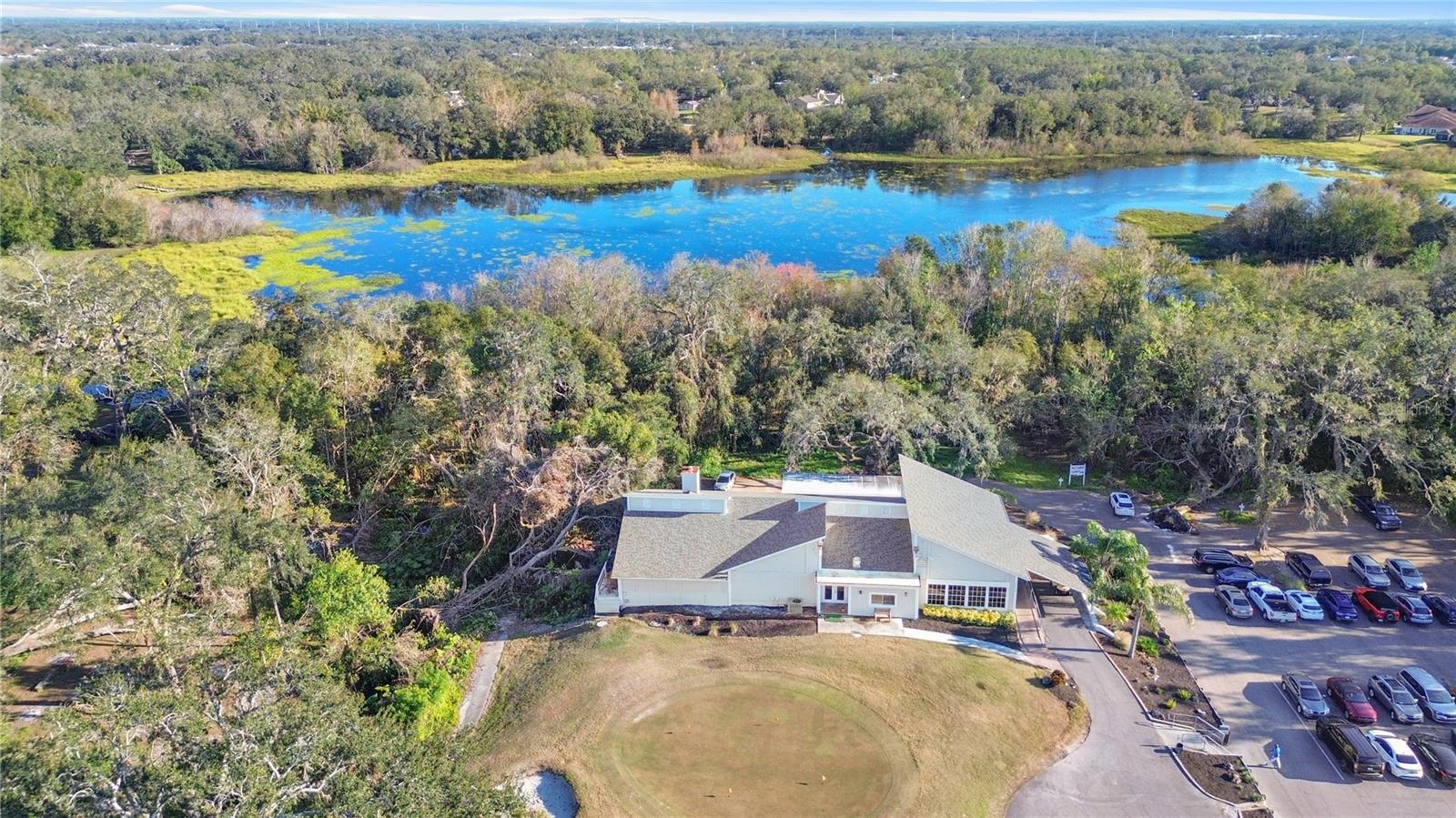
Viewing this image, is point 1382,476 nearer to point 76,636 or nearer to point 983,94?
point 76,636

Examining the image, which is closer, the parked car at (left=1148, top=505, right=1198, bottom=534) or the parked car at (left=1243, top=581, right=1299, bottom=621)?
the parked car at (left=1243, top=581, right=1299, bottom=621)

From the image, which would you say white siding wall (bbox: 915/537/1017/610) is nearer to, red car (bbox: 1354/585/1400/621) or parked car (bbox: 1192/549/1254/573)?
parked car (bbox: 1192/549/1254/573)

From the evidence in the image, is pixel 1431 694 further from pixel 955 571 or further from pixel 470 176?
pixel 470 176

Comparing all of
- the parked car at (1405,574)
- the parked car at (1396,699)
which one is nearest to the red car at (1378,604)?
the parked car at (1405,574)

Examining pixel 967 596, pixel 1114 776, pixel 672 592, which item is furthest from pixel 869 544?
pixel 1114 776

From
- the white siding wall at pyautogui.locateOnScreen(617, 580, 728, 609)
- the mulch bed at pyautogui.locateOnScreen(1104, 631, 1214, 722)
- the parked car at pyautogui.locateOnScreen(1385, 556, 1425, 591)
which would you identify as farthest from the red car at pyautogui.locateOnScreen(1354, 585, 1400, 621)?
the white siding wall at pyautogui.locateOnScreen(617, 580, 728, 609)

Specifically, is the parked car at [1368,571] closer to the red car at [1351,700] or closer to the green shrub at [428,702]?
the red car at [1351,700]
